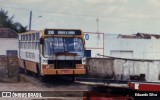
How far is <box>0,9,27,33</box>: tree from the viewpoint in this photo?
251 feet

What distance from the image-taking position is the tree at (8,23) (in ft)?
251

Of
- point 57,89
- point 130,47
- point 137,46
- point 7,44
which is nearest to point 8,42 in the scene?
point 7,44

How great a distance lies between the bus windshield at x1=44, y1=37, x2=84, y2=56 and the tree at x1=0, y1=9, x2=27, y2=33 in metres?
49.6

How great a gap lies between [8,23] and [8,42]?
23799mm

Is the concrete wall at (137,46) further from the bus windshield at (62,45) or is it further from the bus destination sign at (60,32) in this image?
the bus windshield at (62,45)

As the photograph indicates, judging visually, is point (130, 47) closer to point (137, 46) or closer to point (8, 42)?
point (137, 46)

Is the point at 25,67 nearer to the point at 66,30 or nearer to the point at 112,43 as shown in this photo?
the point at 66,30

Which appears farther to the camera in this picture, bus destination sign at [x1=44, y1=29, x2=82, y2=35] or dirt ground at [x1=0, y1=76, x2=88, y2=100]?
bus destination sign at [x1=44, y1=29, x2=82, y2=35]

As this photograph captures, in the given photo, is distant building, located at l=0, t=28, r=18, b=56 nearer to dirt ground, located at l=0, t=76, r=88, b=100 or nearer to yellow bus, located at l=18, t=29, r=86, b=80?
dirt ground, located at l=0, t=76, r=88, b=100

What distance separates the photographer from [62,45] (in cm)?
2503

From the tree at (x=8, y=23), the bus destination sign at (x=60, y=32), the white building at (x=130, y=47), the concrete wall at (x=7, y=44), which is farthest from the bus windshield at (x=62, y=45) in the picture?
the tree at (x=8, y=23)

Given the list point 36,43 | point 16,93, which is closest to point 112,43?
point 36,43

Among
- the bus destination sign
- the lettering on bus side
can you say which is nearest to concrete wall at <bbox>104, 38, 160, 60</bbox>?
the lettering on bus side

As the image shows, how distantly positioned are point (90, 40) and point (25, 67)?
53.3 ft
